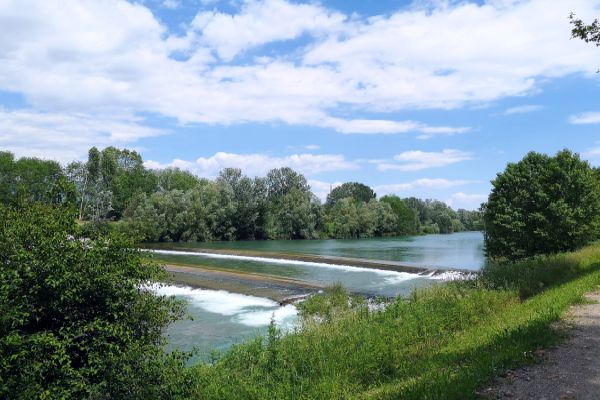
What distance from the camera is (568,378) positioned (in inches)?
232

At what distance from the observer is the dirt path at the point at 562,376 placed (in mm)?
5418

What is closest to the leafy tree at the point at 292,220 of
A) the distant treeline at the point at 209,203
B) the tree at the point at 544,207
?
the distant treeline at the point at 209,203

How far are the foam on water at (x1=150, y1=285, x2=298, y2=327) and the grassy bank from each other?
481cm

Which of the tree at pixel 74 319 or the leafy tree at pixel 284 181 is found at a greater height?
the leafy tree at pixel 284 181

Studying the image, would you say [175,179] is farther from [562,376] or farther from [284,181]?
[562,376]

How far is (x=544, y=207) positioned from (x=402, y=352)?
81.5 ft

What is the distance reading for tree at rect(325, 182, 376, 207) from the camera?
455 feet

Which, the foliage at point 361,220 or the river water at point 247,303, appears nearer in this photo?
the river water at point 247,303

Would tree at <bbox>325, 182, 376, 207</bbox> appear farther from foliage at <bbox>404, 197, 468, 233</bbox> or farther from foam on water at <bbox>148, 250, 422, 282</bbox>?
foam on water at <bbox>148, 250, 422, 282</bbox>

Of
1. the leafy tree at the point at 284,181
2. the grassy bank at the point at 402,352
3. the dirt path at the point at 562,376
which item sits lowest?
the grassy bank at the point at 402,352

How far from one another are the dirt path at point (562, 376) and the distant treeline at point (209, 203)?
51710 mm

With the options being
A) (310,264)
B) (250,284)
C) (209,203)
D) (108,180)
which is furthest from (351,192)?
(250,284)

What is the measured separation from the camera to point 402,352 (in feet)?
28.1

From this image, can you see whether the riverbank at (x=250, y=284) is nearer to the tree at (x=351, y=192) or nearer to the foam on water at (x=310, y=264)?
the foam on water at (x=310, y=264)
